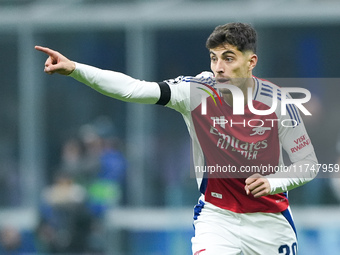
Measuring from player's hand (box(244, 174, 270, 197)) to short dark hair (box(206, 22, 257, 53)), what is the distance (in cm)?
97

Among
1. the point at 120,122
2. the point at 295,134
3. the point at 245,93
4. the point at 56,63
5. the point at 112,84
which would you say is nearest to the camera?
the point at 56,63

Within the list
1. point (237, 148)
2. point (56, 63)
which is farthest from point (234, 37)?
point (56, 63)

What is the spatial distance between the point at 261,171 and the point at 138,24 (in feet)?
22.8

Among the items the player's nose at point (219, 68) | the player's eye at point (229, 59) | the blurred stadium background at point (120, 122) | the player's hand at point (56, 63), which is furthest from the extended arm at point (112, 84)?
the blurred stadium background at point (120, 122)

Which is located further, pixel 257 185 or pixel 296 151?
pixel 296 151

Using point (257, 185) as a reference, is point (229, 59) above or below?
above

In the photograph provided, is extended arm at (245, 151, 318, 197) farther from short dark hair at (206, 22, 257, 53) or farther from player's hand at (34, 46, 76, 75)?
player's hand at (34, 46, 76, 75)

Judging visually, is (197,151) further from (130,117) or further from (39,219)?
(130,117)

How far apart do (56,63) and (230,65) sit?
1203 millimetres

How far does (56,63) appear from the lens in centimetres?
550

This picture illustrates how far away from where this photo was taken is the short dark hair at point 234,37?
6031 mm

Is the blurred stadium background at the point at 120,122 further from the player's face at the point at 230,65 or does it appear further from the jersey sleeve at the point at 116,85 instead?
the jersey sleeve at the point at 116,85

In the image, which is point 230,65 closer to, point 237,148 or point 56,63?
point 237,148

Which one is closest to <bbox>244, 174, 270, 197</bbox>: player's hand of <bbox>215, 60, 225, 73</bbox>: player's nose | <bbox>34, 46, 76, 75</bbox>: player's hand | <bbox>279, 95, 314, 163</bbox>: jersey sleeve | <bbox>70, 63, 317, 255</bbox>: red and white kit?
<bbox>70, 63, 317, 255</bbox>: red and white kit
